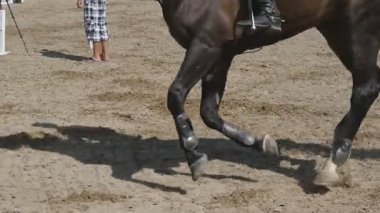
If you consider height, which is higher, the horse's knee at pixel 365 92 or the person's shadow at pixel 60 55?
the horse's knee at pixel 365 92

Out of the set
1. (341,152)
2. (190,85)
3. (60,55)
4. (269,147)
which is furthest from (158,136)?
(60,55)

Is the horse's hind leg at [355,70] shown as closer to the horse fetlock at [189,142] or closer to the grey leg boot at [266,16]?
the grey leg boot at [266,16]

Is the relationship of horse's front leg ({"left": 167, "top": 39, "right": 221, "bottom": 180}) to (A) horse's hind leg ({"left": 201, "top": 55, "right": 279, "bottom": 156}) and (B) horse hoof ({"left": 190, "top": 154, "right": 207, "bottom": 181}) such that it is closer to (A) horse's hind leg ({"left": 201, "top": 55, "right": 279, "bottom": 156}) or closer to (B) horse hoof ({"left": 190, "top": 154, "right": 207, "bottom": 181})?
(B) horse hoof ({"left": 190, "top": 154, "right": 207, "bottom": 181})

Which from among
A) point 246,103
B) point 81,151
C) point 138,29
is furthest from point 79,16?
point 81,151

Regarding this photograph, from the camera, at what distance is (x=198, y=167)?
19.5 feet

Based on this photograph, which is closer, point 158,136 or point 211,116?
point 211,116

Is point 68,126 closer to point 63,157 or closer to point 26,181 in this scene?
point 63,157

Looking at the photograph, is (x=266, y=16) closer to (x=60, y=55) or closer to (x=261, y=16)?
(x=261, y=16)

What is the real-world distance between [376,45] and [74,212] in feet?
8.98

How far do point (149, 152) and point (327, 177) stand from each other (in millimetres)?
1778

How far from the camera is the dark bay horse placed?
19.3ft

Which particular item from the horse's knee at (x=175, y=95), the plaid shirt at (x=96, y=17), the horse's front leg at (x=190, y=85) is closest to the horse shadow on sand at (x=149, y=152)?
the horse's front leg at (x=190, y=85)

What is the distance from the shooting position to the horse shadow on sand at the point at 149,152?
21.1ft

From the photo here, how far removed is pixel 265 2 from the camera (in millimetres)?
5906
